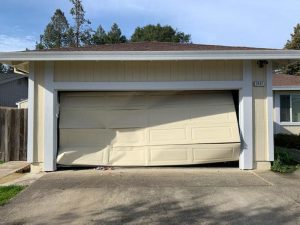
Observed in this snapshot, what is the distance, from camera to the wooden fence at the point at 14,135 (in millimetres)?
12656

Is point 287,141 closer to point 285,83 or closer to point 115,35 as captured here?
point 285,83

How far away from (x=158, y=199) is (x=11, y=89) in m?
28.8

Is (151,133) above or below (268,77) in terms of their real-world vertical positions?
below

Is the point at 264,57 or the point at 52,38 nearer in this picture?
the point at 264,57

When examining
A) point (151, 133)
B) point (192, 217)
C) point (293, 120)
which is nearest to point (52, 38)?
point (293, 120)

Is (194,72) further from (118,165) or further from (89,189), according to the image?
(89,189)

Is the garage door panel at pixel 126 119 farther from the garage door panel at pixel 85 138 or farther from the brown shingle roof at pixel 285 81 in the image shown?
the brown shingle roof at pixel 285 81

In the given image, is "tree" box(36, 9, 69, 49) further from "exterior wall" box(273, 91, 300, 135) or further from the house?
the house

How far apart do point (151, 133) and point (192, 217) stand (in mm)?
4386

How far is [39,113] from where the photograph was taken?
33.1 ft

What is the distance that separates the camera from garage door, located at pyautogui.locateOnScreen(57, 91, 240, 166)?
10.3 m

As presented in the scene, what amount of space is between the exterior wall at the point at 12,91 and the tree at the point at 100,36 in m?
18.9

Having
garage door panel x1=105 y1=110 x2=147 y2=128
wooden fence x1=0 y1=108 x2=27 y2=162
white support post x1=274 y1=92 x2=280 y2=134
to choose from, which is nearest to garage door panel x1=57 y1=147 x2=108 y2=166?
garage door panel x1=105 y1=110 x2=147 y2=128

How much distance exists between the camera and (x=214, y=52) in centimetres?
947
